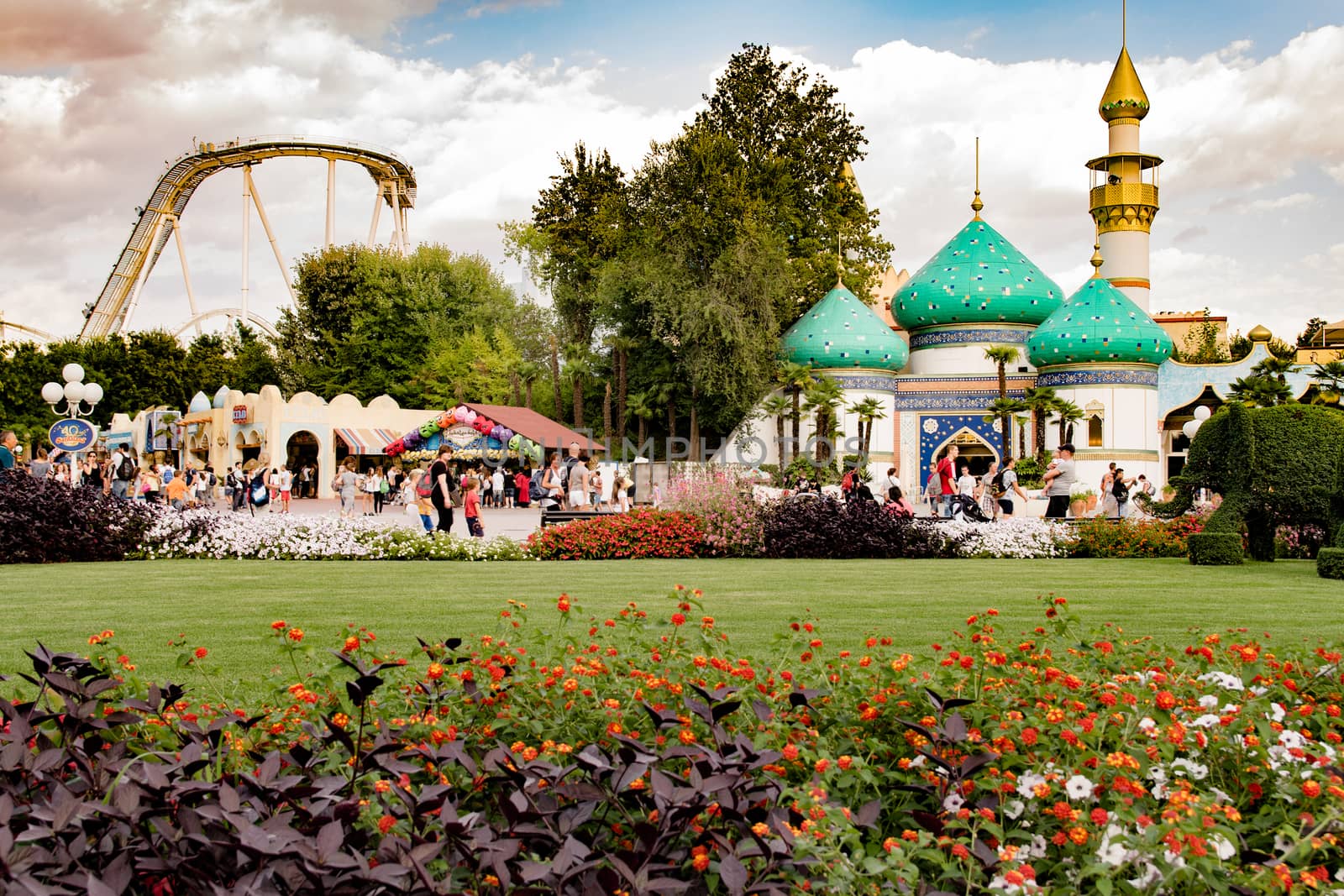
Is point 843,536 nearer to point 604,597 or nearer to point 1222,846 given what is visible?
point 604,597

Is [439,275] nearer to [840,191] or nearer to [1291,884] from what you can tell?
[840,191]

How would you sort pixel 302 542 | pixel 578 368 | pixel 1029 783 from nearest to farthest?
1. pixel 1029 783
2. pixel 302 542
3. pixel 578 368

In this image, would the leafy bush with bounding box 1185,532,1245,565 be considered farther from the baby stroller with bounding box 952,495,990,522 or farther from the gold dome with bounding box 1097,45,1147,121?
the gold dome with bounding box 1097,45,1147,121

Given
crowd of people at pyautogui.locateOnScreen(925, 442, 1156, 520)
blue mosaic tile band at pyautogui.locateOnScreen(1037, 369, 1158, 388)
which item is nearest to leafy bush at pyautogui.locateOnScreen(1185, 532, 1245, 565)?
crowd of people at pyautogui.locateOnScreen(925, 442, 1156, 520)

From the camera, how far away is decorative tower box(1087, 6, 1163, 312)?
1609 inches

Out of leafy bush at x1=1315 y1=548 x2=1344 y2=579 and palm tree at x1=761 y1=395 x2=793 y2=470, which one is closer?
leafy bush at x1=1315 y1=548 x2=1344 y2=579

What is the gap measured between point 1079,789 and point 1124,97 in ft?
142

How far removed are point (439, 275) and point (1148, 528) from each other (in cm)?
3948

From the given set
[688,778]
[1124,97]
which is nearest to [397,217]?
[1124,97]

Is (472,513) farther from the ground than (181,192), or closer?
closer

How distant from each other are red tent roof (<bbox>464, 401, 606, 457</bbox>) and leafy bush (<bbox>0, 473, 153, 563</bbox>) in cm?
1906

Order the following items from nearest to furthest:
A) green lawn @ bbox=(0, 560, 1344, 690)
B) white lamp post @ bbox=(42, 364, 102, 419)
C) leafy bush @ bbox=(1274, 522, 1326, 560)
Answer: green lawn @ bbox=(0, 560, 1344, 690), leafy bush @ bbox=(1274, 522, 1326, 560), white lamp post @ bbox=(42, 364, 102, 419)

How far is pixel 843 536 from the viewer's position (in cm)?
1664

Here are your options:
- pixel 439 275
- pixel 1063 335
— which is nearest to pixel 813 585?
pixel 1063 335
